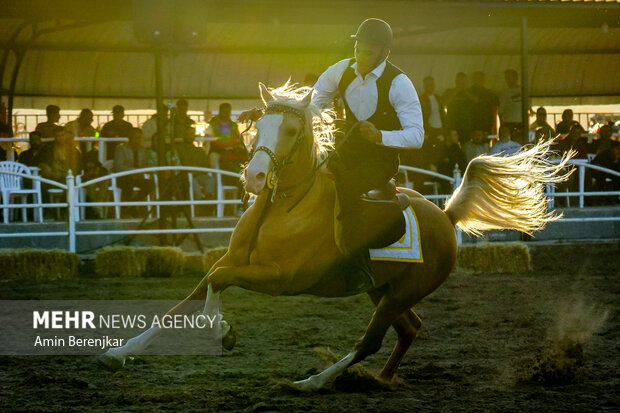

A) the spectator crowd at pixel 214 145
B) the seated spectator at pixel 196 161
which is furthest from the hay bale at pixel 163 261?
the seated spectator at pixel 196 161

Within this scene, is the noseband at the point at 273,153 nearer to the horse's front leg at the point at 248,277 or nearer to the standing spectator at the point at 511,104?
the horse's front leg at the point at 248,277

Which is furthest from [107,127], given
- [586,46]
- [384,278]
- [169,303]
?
[586,46]

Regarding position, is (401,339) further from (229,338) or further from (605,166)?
(605,166)

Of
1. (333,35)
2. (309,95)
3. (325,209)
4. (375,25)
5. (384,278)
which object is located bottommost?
(384,278)

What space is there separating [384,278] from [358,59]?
4.55ft

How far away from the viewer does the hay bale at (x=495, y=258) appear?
37.1 feet

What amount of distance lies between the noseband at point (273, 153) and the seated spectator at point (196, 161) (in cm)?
786

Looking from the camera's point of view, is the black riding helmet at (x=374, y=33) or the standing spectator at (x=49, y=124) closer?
the black riding helmet at (x=374, y=33)

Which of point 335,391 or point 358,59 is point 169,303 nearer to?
point 335,391

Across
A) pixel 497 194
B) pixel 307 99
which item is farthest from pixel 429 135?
pixel 307 99

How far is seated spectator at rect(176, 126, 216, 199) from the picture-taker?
12898mm

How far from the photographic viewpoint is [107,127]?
43.8 ft

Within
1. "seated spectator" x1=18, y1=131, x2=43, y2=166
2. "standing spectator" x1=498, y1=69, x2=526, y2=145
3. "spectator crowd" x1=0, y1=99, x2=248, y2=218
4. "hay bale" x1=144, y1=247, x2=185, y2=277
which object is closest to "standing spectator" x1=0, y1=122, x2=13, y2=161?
"spectator crowd" x1=0, y1=99, x2=248, y2=218

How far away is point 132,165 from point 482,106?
17.5 feet
